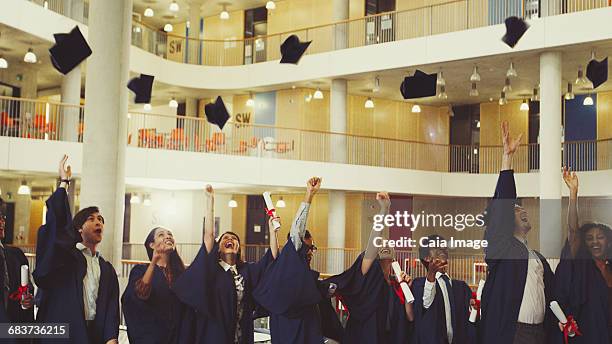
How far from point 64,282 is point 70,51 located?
18.5ft

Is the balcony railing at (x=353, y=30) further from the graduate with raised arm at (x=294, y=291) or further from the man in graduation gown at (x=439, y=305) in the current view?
the graduate with raised arm at (x=294, y=291)

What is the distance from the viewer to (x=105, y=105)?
1171 cm

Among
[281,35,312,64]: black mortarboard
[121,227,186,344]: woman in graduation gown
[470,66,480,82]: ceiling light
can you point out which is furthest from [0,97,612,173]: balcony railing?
[121,227,186,344]: woman in graduation gown

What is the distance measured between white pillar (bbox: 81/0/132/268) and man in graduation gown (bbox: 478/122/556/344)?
6807mm

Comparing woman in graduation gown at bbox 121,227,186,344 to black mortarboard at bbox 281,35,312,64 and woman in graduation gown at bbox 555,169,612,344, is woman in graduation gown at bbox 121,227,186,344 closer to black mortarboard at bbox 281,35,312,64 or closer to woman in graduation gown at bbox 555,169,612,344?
woman in graduation gown at bbox 555,169,612,344

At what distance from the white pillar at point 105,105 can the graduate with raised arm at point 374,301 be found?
5.40 metres

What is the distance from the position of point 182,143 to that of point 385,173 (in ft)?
23.5

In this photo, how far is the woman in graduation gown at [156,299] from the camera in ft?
23.0

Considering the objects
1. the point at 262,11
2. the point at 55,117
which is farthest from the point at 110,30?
the point at 262,11

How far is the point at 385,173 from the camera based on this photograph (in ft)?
88.3

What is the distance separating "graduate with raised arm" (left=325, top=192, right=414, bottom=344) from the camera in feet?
25.6

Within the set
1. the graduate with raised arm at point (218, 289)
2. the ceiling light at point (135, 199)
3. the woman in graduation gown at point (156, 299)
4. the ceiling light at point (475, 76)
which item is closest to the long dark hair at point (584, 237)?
the graduate with raised arm at point (218, 289)

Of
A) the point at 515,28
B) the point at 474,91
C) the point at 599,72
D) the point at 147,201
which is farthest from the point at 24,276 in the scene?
the point at 147,201

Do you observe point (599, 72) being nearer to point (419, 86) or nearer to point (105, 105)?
point (419, 86)
